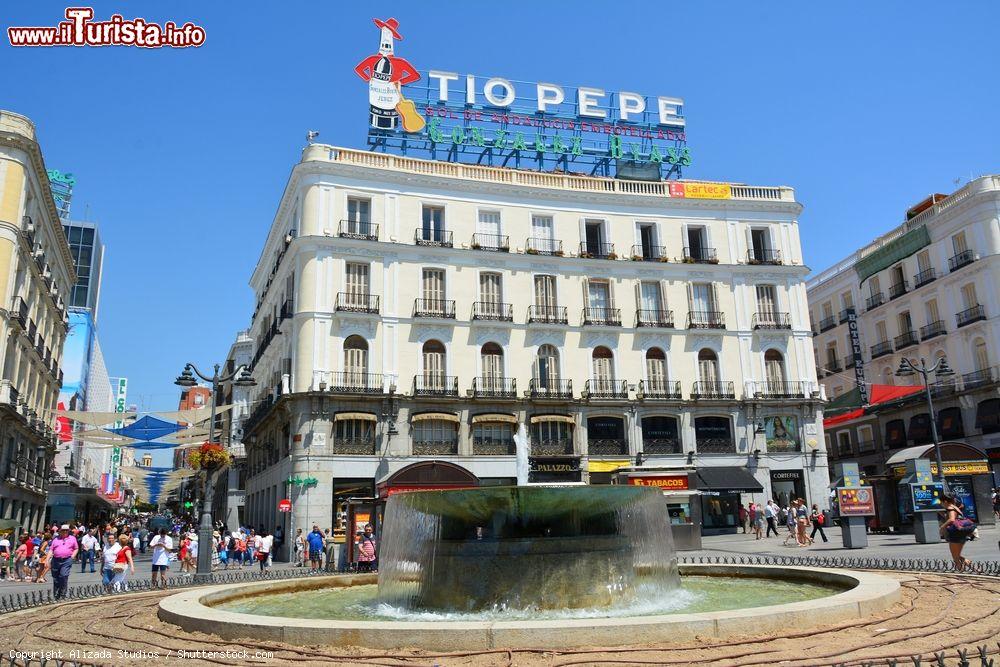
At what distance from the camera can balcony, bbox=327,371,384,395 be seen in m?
33.1

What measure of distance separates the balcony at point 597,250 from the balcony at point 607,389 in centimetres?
627

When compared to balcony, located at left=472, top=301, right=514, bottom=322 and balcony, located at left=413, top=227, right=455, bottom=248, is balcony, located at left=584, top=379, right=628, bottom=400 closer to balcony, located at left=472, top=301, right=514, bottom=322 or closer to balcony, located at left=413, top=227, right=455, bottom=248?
balcony, located at left=472, top=301, right=514, bottom=322

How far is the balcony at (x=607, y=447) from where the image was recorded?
118ft

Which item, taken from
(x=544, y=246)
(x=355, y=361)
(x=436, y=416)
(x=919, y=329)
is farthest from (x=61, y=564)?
(x=919, y=329)

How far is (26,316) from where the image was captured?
35.6 meters

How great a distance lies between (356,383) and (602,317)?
1241 cm

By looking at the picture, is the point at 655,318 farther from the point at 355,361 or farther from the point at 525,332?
the point at 355,361

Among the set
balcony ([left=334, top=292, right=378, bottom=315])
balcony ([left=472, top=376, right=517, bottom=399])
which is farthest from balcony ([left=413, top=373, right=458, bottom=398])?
balcony ([left=334, top=292, right=378, bottom=315])

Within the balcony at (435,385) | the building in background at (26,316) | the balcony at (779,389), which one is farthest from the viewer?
the balcony at (779,389)

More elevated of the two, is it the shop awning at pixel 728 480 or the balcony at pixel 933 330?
the balcony at pixel 933 330

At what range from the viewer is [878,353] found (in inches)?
1967

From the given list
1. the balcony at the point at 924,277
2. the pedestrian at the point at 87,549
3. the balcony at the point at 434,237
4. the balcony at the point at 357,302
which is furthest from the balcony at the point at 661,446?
the pedestrian at the point at 87,549

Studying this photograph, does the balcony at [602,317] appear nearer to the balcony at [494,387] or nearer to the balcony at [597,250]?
the balcony at [597,250]

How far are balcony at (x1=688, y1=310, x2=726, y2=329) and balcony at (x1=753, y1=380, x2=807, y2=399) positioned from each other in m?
3.48
